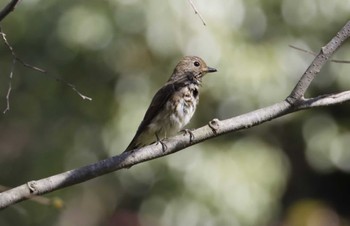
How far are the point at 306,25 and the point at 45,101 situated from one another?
2.64 metres

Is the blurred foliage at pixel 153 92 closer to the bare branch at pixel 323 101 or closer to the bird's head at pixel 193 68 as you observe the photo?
the bird's head at pixel 193 68

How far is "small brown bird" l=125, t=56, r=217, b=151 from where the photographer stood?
210 inches

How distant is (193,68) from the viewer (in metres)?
5.70

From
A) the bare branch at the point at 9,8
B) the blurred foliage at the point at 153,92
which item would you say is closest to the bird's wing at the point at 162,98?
the blurred foliage at the point at 153,92

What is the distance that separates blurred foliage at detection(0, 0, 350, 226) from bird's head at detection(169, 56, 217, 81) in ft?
6.77

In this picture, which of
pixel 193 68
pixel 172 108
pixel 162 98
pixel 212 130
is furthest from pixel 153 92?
pixel 212 130

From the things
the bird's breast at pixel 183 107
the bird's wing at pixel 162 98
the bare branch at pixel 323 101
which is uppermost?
the bird's wing at pixel 162 98

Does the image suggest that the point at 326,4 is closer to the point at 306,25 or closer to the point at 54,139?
the point at 306,25

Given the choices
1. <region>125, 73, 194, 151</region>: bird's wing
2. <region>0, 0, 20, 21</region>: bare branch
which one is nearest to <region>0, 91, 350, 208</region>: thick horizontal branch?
<region>0, 0, 20, 21</region>: bare branch

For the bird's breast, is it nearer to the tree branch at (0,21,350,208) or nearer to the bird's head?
the bird's head

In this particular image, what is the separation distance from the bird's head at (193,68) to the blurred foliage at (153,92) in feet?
6.77

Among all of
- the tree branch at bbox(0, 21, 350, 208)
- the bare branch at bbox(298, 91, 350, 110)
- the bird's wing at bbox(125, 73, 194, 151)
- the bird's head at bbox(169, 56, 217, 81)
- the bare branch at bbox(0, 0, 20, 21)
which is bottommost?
the bare branch at bbox(298, 91, 350, 110)

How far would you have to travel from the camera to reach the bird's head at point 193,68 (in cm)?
564

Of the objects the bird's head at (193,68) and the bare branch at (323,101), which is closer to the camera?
the bare branch at (323,101)
